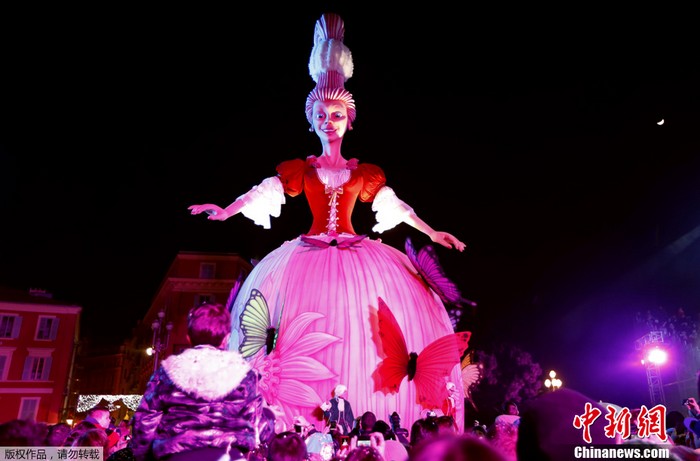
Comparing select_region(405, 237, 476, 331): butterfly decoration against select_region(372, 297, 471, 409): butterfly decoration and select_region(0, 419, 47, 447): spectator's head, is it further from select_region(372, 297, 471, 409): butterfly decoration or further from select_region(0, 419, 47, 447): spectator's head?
select_region(0, 419, 47, 447): spectator's head

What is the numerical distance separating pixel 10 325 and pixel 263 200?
29.9 m

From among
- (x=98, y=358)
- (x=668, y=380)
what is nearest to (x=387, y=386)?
(x=668, y=380)

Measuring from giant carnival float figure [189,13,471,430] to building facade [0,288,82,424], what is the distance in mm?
28788

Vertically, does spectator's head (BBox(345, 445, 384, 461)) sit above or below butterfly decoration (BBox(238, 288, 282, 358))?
below

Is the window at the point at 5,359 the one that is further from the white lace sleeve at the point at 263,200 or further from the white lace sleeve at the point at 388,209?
the white lace sleeve at the point at 388,209

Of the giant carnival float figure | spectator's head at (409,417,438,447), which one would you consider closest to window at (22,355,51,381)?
the giant carnival float figure

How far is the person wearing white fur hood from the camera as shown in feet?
9.67

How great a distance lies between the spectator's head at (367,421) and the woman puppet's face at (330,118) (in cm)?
423

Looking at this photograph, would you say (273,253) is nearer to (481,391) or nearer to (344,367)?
(344,367)

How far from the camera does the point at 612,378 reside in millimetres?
18125

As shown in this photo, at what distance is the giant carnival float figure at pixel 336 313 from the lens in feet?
21.2

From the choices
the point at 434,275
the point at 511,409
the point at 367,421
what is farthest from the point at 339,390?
the point at 511,409

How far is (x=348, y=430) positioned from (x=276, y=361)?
3.91ft

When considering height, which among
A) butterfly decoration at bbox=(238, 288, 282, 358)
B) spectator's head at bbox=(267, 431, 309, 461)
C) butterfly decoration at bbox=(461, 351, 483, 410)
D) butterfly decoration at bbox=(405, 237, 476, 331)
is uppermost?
butterfly decoration at bbox=(405, 237, 476, 331)
